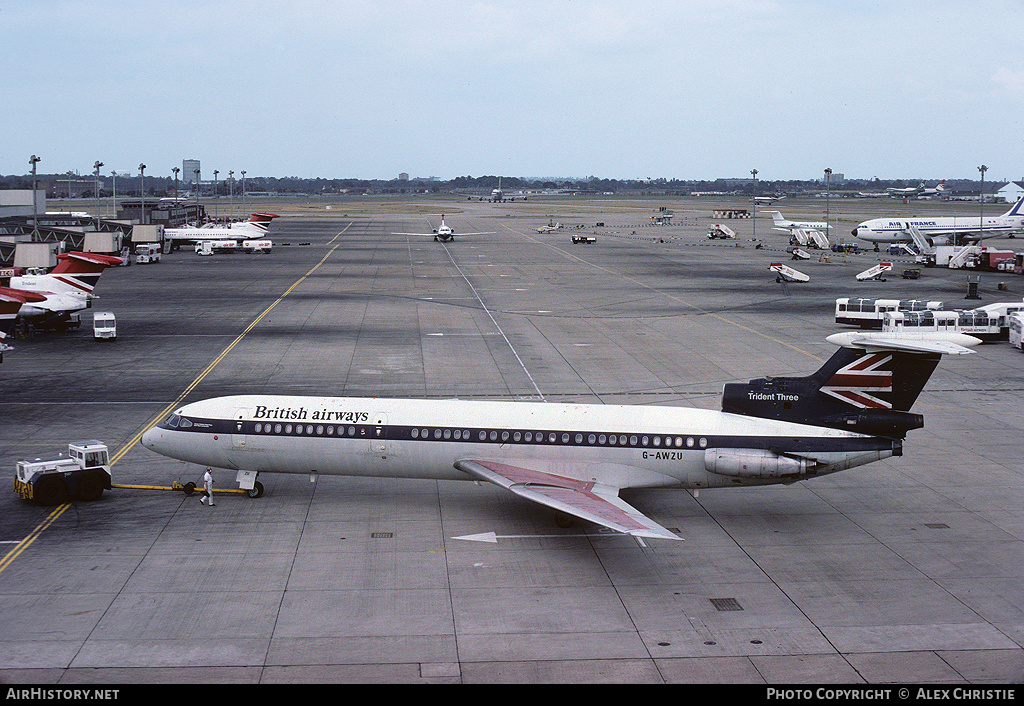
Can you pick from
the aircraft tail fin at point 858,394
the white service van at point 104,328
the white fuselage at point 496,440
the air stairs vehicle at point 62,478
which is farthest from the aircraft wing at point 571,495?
the white service van at point 104,328

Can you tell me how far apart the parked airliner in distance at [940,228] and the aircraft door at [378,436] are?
11128 centimetres

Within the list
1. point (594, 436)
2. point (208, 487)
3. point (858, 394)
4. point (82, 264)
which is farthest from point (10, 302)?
point (858, 394)

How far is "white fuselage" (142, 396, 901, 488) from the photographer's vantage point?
2855 centimetres

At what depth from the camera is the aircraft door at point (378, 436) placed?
98.1 ft

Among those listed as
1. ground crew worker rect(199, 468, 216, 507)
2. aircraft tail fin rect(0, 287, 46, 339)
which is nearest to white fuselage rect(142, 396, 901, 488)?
ground crew worker rect(199, 468, 216, 507)

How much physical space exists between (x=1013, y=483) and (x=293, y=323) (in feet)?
161

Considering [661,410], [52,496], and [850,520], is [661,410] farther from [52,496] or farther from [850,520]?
[52,496]

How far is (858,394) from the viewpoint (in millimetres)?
28422

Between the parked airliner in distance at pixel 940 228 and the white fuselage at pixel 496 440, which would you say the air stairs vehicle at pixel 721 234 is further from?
the white fuselage at pixel 496 440

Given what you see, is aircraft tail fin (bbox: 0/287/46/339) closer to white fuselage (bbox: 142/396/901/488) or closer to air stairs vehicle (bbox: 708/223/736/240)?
white fuselage (bbox: 142/396/901/488)

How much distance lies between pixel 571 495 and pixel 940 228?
11452 centimetres

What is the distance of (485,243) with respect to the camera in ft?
484

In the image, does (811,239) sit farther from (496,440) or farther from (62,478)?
(62,478)

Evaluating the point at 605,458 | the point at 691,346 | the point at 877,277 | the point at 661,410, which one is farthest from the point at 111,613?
the point at 877,277
